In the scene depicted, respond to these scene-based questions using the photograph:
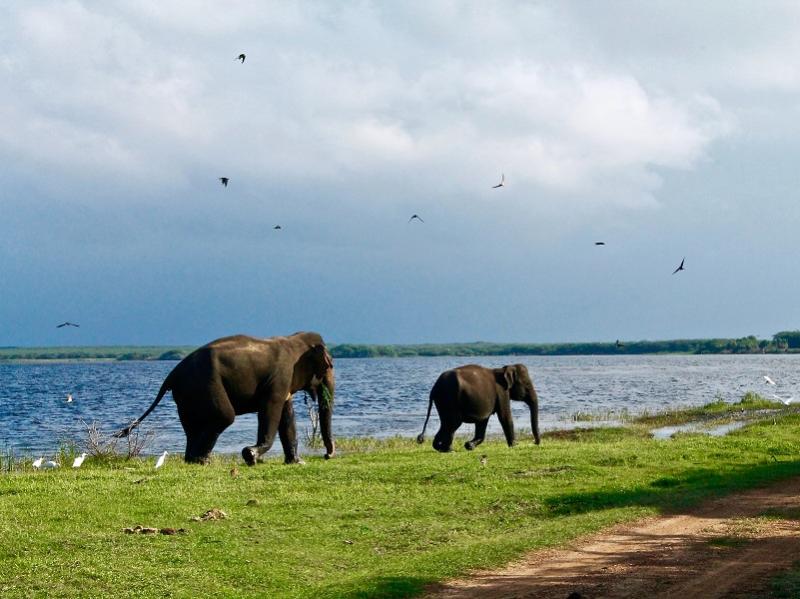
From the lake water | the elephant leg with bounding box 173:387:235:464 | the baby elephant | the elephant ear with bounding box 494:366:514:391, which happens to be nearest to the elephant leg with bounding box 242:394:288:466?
the elephant leg with bounding box 173:387:235:464

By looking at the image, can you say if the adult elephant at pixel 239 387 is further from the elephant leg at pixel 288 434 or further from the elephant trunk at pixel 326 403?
the elephant trunk at pixel 326 403

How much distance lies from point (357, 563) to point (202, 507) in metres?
3.61

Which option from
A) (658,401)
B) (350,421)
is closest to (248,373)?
(350,421)

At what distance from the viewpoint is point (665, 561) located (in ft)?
41.1

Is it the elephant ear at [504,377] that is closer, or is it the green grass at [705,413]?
the elephant ear at [504,377]

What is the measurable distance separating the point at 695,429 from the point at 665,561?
27.6 metres

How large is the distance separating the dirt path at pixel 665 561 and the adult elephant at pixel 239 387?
339 inches

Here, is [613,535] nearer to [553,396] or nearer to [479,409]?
[479,409]

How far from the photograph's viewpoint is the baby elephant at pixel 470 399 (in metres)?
26.4

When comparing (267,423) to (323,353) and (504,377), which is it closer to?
(323,353)

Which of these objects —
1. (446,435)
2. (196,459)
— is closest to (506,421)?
(446,435)

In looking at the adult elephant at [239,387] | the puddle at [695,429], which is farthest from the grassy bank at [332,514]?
the puddle at [695,429]

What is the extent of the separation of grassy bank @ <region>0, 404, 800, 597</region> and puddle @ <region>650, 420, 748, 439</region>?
1399cm

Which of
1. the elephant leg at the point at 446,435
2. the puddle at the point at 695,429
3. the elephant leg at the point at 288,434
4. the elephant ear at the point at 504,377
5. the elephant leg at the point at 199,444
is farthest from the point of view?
the puddle at the point at 695,429
